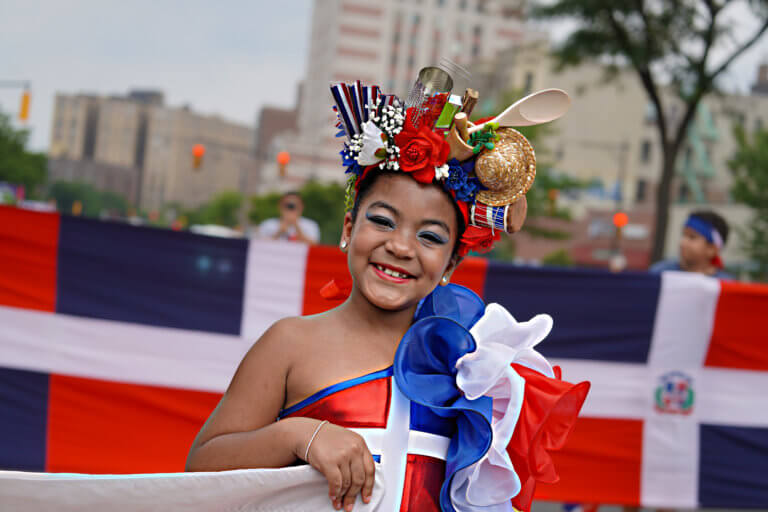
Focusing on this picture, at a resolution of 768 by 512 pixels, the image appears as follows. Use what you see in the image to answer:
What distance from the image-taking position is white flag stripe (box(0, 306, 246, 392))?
15.3 ft

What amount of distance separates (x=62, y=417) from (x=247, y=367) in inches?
122

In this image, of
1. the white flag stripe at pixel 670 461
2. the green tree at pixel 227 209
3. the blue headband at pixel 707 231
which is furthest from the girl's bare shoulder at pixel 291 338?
the green tree at pixel 227 209

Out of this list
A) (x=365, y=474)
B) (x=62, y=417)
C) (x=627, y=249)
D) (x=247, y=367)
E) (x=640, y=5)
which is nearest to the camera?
(x=365, y=474)

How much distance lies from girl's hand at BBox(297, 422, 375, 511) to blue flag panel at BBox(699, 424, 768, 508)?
368 cm

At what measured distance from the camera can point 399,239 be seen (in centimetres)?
202

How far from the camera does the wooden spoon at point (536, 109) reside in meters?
2.01

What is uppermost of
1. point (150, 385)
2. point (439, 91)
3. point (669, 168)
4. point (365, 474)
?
point (669, 168)

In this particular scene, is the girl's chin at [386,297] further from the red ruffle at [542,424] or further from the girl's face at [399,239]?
the red ruffle at [542,424]

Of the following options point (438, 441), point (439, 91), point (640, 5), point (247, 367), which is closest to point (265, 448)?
point (247, 367)

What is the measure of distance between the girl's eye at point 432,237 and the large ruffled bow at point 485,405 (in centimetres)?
18

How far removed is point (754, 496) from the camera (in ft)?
16.4

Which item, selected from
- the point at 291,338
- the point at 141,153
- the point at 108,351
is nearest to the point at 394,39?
the point at 141,153

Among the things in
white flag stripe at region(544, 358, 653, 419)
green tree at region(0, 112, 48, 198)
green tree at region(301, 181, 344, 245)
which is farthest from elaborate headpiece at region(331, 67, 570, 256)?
green tree at region(0, 112, 48, 198)

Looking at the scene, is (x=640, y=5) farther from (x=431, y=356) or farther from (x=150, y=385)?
(x=431, y=356)
